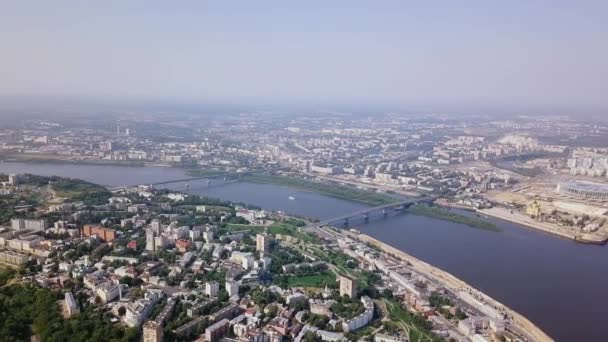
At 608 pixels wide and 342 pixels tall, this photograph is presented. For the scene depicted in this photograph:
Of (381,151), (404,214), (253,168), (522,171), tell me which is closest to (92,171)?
(253,168)

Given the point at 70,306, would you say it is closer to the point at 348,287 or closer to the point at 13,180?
the point at 348,287

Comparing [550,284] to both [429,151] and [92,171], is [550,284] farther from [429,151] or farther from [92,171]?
[429,151]

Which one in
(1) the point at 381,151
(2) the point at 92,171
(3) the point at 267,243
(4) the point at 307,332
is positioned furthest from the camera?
(1) the point at 381,151

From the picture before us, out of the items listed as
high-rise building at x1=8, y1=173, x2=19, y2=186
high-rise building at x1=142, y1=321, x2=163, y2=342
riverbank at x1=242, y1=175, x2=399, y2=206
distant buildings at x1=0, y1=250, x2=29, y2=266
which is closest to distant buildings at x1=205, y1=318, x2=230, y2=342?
high-rise building at x1=142, y1=321, x2=163, y2=342

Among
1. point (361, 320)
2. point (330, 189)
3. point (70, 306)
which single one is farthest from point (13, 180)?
point (361, 320)

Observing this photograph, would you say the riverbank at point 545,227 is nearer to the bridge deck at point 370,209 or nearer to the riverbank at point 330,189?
the bridge deck at point 370,209

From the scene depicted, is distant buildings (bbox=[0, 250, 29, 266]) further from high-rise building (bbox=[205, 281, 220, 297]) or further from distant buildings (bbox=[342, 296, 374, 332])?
distant buildings (bbox=[342, 296, 374, 332])

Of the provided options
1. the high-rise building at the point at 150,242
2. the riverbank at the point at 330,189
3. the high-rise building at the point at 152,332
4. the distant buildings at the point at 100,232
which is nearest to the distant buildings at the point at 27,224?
the distant buildings at the point at 100,232
